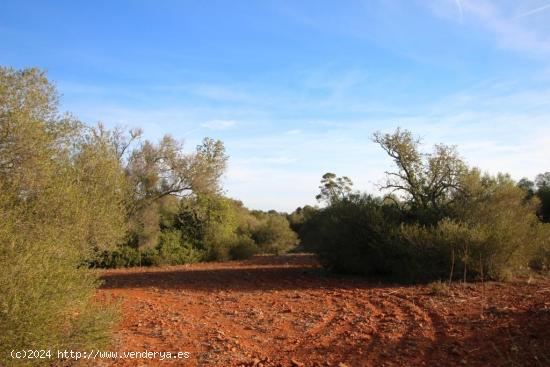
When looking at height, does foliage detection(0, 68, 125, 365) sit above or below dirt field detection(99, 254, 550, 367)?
above

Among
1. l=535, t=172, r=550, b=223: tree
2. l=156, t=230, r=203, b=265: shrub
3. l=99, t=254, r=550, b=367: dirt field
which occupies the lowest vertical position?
l=99, t=254, r=550, b=367: dirt field

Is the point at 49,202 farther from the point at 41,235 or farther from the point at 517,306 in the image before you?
the point at 517,306

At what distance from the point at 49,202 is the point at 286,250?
27.3 m

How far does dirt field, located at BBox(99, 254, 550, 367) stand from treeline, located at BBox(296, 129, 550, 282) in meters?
1.18

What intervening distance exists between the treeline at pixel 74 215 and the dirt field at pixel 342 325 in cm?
132

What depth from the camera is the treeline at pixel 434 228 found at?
44.2 ft

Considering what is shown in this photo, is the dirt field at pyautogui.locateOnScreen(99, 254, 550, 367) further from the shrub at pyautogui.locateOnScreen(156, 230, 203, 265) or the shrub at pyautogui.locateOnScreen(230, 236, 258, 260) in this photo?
the shrub at pyautogui.locateOnScreen(230, 236, 258, 260)

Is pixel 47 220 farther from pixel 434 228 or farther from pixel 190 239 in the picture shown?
pixel 190 239

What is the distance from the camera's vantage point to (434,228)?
15.0 meters

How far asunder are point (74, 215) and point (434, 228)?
11595 mm

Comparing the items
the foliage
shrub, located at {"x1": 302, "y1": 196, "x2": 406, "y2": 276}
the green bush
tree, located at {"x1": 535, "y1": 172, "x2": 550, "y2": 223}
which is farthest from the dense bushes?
tree, located at {"x1": 535, "y1": 172, "x2": 550, "y2": 223}

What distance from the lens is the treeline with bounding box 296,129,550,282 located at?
13.5 meters

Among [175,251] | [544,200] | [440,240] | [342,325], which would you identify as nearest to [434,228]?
[440,240]

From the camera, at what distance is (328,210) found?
1841cm
